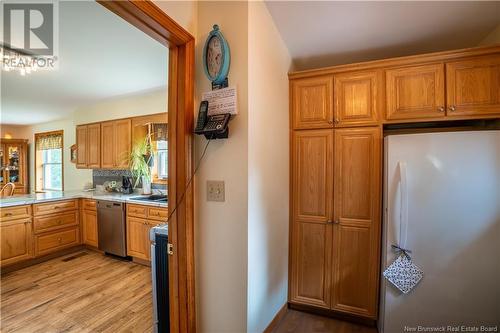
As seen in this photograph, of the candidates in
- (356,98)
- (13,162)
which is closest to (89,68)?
(356,98)

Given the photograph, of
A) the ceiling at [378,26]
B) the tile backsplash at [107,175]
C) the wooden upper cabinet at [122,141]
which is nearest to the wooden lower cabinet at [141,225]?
the tile backsplash at [107,175]

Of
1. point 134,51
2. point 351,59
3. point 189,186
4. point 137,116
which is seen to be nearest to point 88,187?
point 137,116

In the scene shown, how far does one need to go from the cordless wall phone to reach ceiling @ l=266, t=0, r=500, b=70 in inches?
34.3

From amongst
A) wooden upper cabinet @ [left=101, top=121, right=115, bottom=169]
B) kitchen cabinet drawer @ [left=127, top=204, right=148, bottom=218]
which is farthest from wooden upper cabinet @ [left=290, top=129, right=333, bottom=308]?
wooden upper cabinet @ [left=101, top=121, right=115, bottom=169]

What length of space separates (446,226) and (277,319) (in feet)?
4.71

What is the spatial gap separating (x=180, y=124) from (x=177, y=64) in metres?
0.36

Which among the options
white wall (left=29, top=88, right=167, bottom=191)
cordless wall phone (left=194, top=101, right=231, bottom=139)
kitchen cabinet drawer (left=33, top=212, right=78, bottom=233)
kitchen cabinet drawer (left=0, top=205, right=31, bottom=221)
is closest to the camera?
cordless wall phone (left=194, top=101, right=231, bottom=139)

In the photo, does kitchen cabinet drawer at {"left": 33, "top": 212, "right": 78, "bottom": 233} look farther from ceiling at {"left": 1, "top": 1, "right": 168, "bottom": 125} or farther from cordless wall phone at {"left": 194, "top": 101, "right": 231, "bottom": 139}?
cordless wall phone at {"left": 194, "top": 101, "right": 231, "bottom": 139}

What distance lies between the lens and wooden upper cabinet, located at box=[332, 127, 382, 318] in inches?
74.3

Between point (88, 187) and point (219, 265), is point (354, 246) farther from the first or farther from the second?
point (88, 187)

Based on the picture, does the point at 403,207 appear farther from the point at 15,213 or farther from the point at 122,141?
the point at 15,213

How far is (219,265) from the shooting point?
1437 mm

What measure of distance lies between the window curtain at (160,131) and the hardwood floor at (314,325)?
9.11ft

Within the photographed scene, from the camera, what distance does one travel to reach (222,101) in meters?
1.39
